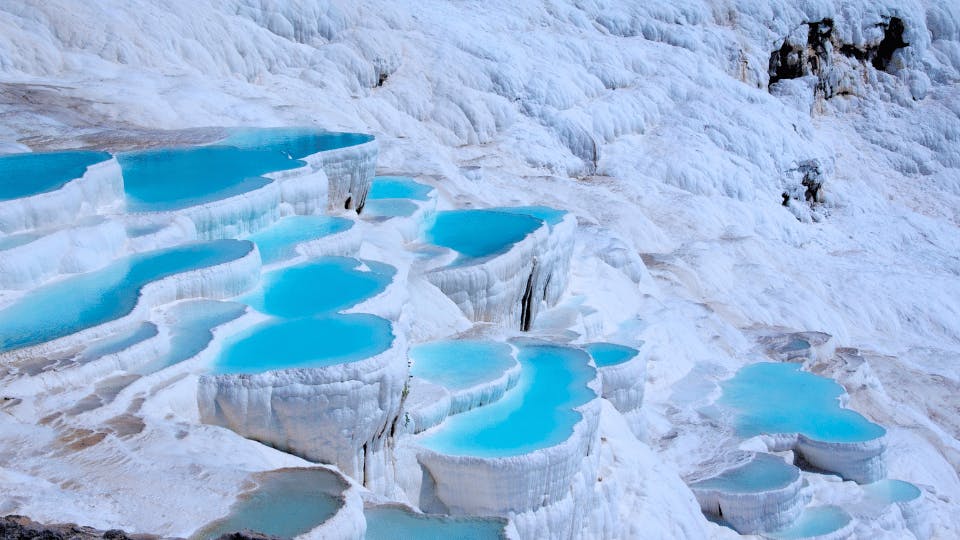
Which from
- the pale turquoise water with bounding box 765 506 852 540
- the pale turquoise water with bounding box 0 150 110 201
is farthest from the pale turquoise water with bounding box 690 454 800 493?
the pale turquoise water with bounding box 0 150 110 201

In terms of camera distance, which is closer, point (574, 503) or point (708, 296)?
point (574, 503)

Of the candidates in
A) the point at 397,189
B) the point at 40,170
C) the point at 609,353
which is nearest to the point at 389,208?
the point at 397,189

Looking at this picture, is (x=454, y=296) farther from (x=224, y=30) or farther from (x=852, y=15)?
(x=852, y=15)

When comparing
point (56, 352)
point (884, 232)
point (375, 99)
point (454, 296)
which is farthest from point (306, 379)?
point (884, 232)

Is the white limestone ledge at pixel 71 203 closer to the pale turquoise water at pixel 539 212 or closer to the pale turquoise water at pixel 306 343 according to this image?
the pale turquoise water at pixel 306 343

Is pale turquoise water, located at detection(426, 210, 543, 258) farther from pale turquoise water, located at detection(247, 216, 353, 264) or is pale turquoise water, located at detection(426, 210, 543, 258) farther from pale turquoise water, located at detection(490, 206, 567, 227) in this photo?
pale turquoise water, located at detection(247, 216, 353, 264)

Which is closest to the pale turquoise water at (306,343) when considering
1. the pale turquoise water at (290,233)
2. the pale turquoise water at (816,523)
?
the pale turquoise water at (290,233)
